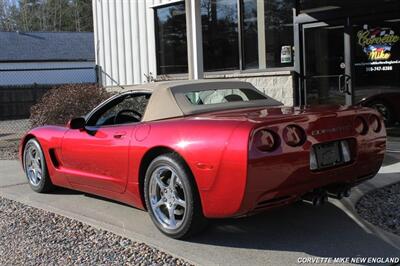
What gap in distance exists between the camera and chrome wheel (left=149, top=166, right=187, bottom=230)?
Result: 477 cm

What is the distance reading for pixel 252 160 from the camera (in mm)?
4102

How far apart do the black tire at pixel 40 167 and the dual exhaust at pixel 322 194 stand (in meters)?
3.50

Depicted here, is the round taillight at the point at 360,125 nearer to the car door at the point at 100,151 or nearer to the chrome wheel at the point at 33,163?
the car door at the point at 100,151

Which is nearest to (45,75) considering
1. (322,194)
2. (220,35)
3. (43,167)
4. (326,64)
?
(220,35)

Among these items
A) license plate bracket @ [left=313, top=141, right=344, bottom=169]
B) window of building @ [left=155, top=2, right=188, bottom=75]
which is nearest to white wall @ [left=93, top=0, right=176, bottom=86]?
window of building @ [left=155, top=2, right=188, bottom=75]

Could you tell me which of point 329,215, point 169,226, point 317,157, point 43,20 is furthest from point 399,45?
point 43,20

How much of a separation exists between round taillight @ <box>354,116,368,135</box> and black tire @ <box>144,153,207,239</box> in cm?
159

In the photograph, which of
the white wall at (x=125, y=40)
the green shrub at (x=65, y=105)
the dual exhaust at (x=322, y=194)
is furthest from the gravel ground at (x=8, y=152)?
the dual exhaust at (x=322, y=194)

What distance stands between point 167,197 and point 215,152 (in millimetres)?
806

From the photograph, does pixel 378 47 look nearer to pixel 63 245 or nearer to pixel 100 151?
pixel 100 151

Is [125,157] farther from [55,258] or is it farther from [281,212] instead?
[281,212]

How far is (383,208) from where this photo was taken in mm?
5648

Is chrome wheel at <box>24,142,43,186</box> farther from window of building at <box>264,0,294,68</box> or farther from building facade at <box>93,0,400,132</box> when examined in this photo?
window of building at <box>264,0,294,68</box>

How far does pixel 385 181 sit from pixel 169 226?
3.03m
